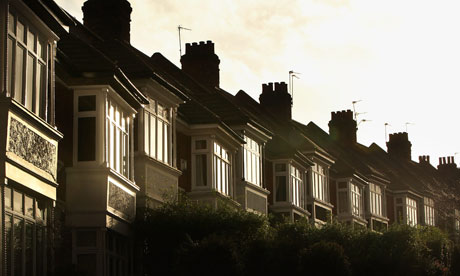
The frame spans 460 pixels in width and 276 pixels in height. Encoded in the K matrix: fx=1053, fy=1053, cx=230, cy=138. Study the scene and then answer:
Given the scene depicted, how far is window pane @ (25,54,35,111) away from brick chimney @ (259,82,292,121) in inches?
1310

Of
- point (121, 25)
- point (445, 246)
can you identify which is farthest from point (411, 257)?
point (121, 25)

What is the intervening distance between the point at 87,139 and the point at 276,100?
96.6ft

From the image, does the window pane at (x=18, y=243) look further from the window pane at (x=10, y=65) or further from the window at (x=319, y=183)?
the window at (x=319, y=183)

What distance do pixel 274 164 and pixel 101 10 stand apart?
11.1 meters

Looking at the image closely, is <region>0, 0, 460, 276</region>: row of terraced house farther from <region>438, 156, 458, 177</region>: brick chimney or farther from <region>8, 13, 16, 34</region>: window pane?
<region>438, 156, 458, 177</region>: brick chimney

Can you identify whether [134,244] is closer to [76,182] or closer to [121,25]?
[76,182]

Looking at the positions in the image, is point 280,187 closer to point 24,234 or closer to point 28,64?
point 24,234

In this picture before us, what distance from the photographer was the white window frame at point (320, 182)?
163 ft

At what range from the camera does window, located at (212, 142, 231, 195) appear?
117ft

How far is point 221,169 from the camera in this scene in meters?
36.6

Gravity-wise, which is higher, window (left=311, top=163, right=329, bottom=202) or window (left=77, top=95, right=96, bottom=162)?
window (left=311, top=163, right=329, bottom=202)

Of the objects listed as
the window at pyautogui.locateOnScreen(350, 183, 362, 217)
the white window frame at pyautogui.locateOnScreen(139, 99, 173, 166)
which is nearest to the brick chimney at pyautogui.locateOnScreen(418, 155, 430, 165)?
the window at pyautogui.locateOnScreen(350, 183, 362, 217)

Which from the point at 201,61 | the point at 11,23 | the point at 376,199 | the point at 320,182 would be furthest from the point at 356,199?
the point at 11,23

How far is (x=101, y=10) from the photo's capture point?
38.5 metres
